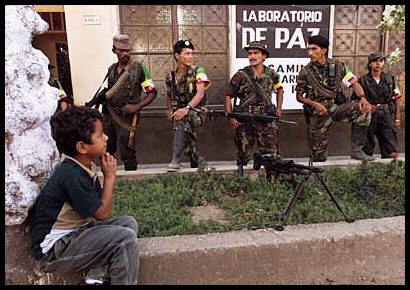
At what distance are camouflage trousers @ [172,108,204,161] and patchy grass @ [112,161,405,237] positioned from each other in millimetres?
507

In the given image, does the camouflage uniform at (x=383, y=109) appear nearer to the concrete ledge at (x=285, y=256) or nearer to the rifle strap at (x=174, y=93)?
the rifle strap at (x=174, y=93)

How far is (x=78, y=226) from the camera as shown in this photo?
2201mm

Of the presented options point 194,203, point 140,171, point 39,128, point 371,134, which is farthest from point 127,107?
point 371,134

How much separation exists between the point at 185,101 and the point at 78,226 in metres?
2.46

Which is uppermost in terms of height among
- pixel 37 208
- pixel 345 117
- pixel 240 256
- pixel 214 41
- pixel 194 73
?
pixel 214 41

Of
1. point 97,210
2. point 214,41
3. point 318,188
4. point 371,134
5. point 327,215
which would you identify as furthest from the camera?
point 214,41

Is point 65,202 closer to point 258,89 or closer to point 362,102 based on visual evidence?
point 258,89

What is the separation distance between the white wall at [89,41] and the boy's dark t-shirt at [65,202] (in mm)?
4125

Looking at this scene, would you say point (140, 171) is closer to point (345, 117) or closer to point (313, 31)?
point (345, 117)

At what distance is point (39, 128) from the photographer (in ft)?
7.76

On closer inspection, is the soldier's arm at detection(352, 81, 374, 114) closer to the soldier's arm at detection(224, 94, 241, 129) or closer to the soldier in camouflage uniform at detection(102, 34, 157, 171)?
the soldier's arm at detection(224, 94, 241, 129)

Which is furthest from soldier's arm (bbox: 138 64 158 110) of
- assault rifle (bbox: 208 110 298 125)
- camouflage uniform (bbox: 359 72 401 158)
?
camouflage uniform (bbox: 359 72 401 158)

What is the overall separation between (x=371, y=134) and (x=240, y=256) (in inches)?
132

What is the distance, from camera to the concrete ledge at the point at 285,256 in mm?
2496
